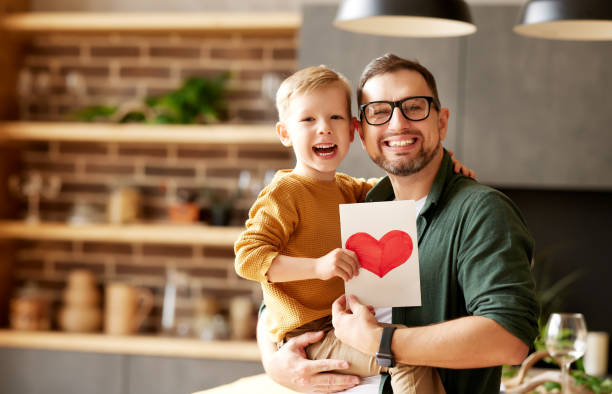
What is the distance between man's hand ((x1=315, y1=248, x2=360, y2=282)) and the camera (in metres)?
1.32

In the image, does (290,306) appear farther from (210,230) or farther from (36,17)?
(36,17)

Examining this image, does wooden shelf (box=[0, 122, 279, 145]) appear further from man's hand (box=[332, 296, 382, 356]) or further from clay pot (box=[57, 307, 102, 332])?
man's hand (box=[332, 296, 382, 356])

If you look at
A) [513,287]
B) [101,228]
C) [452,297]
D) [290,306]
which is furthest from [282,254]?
[101,228]

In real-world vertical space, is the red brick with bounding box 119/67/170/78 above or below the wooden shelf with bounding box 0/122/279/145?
above

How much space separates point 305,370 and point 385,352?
0.24 meters

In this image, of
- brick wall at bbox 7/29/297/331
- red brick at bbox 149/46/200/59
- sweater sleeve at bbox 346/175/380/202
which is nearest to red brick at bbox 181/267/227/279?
brick wall at bbox 7/29/297/331

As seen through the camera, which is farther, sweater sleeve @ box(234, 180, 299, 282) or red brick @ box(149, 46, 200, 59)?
red brick @ box(149, 46, 200, 59)

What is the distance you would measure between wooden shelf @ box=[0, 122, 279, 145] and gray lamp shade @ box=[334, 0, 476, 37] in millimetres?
1457

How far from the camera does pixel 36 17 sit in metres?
3.70

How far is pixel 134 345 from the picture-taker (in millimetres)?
3510

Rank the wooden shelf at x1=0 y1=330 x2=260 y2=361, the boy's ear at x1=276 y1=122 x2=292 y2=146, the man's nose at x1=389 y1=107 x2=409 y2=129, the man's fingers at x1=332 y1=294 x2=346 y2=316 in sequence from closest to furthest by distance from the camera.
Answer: the man's fingers at x1=332 y1=294 x2=346 y2=316 < the man's nose at x1=389 y1=107 x2=409 y2=129 < the boy's ear at x1=276 y1=122 x2=292 y2=146 < the wooden shelf at x1=0 y1=330 x2=260 y2=361

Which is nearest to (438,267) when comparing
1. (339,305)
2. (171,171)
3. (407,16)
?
Result: (339,305)

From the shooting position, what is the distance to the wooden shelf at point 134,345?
342 centimetres

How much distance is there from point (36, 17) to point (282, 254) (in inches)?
110
